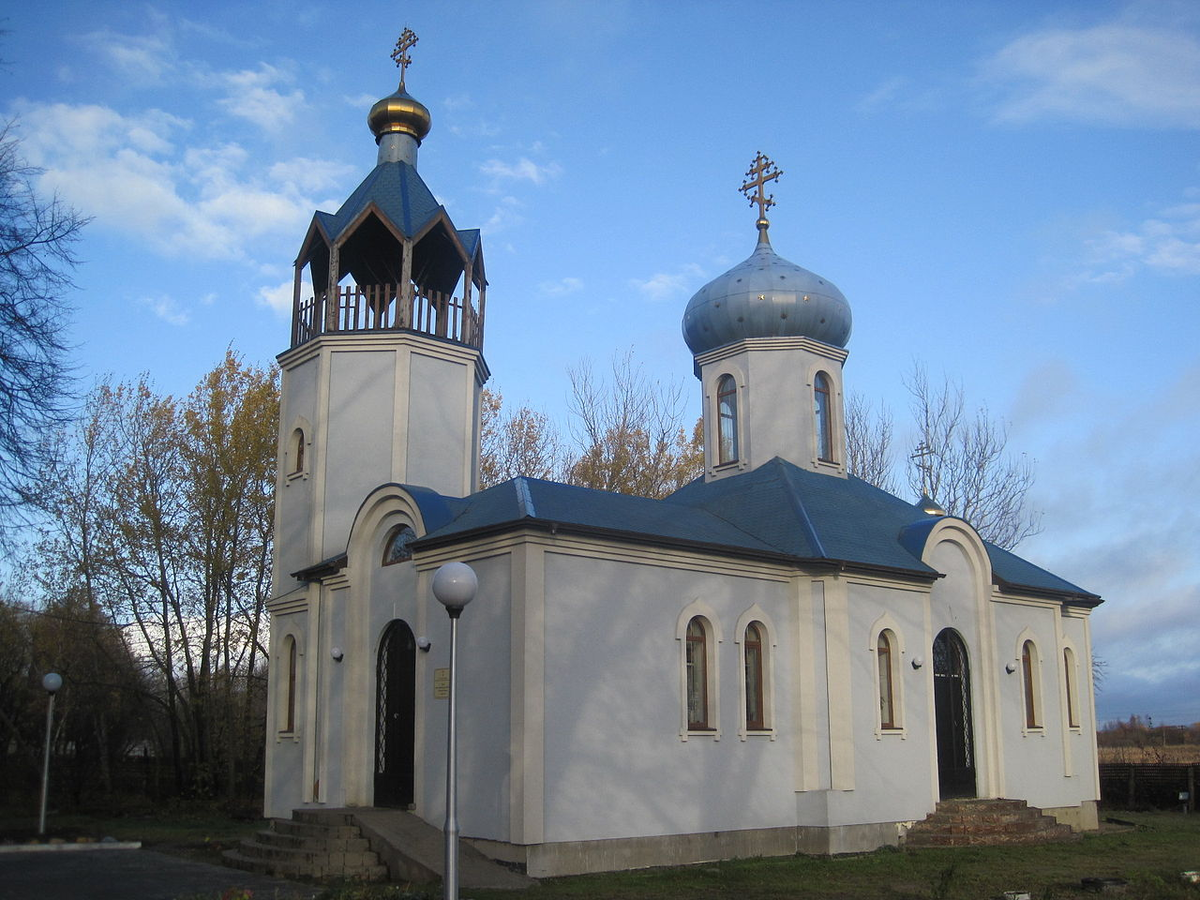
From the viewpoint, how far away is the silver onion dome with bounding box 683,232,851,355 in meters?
19.4

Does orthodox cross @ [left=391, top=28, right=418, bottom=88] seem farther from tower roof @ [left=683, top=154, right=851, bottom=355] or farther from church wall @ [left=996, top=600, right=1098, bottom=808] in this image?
church wall @ [left=996, top=600, right=1098, bottom=808]

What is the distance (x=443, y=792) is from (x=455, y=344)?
6.52 m

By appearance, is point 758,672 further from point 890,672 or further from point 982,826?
point 982,826

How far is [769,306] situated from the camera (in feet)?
63.7

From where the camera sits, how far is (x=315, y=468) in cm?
1584

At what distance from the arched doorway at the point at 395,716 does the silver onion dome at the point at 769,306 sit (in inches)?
328

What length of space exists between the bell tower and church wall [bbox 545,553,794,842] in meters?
3.93

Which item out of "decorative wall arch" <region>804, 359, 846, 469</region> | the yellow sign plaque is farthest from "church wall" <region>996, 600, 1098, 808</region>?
the yellow sign plaque

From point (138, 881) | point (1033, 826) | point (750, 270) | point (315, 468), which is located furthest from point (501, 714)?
point (750, 270)

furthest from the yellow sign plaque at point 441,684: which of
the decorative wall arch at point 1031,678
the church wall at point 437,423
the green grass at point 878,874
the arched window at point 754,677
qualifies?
the decorative wall arch at point 1031,678

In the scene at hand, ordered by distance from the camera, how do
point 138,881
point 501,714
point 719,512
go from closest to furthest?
point 138,881 < point 501,714 < point 719,512

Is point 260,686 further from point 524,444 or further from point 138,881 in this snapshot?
point 138,881

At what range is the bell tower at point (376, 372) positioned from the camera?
1583 cm

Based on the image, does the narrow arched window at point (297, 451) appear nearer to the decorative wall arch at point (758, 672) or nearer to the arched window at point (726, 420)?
the decorative wall arch at point (758, 672)
